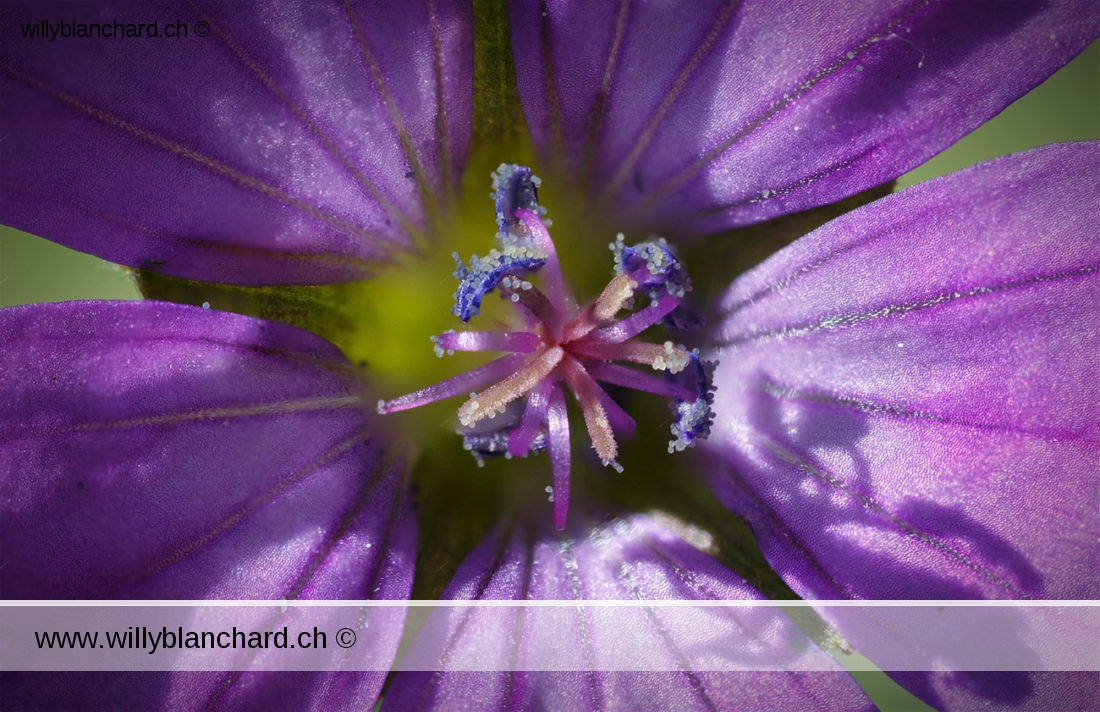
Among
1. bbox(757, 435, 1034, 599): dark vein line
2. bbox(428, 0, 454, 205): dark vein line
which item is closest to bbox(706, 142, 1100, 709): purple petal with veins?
bbox(757, 435, 1034, 599): dark vein line

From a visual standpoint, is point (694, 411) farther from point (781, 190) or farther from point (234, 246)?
point (234, 246)

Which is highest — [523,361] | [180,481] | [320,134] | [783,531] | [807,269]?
[320,134]

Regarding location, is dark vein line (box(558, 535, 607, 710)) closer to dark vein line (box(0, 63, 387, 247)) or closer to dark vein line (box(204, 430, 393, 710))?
dark vein line (box(204, 430, 393, 710))

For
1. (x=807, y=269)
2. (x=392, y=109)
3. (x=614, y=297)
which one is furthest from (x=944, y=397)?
(x=392, y=109)

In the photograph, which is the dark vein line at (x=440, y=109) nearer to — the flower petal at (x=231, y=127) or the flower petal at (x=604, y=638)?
the flower petal at (x=231, y=127)

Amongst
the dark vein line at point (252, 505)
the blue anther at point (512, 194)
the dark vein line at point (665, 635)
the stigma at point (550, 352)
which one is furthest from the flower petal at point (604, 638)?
the blue anther at point (512, 194)

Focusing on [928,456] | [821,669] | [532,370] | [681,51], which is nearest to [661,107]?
[681,51]
